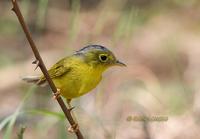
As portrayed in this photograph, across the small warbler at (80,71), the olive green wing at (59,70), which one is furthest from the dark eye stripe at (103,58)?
the olive green wing at (59,70)

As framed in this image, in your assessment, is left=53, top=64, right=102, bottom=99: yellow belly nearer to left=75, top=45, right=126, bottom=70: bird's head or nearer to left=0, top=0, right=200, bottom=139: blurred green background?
left=75, top=45, right=126, bottom=70: bird's head

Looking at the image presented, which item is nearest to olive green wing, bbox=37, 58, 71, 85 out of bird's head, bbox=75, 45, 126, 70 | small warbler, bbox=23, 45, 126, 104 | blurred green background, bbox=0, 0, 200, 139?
small warbler, bbox=23, 45, 126, 104

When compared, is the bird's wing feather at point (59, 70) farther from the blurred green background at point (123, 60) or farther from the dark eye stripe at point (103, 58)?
the blurred green background at point (123, 60)

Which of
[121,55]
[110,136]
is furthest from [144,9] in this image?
[110,136]

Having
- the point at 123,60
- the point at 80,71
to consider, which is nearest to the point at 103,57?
the point at 80,71

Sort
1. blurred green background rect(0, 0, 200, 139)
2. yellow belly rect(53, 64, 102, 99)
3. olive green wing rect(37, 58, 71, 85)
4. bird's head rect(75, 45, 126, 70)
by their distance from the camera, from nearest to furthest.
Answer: yellow belly rect(53, 64, 102, 99) < olive green wing rect(37, 58, 71, 85) < bird's head rect(75, 45, 126, 70) < blurred green background rect(0, 0, 200, 139)

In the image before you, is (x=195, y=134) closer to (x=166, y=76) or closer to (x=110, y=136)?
(x=110, y=136)

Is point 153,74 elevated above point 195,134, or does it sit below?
below

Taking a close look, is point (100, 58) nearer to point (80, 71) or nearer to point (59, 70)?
point (80, 71)
